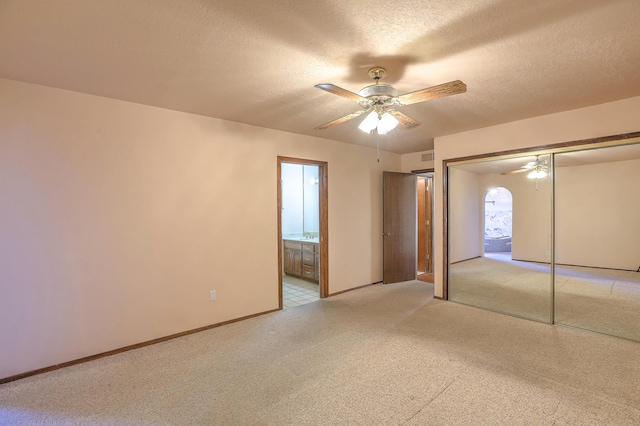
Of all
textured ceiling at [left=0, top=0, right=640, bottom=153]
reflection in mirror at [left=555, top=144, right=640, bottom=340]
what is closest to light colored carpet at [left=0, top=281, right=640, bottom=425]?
reflection in mirror at [left=555, top=144, right=640, bottom=340]

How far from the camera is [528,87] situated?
9.11ft

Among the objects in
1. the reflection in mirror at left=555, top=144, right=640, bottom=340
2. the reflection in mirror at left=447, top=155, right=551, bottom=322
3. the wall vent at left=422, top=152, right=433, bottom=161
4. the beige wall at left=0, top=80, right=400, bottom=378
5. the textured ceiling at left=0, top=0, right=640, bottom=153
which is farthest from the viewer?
the wall vent at left=422, top=152, right=433, bottom=161

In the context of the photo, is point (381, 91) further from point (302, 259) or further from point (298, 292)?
point (302, 259)

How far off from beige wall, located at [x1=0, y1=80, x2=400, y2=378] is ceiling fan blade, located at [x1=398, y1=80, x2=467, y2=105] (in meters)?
2.25

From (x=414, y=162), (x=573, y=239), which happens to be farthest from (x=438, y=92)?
(x=414, y=162)

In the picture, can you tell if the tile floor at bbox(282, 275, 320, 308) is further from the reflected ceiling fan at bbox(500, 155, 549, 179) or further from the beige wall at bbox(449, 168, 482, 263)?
the reflected ceiling fan at bbox(500, 155, 549, 179)

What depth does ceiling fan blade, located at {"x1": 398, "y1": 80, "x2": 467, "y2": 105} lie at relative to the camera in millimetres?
1967

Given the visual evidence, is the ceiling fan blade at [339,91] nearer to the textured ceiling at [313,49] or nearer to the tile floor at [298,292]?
the textured ceiling at [313,49]

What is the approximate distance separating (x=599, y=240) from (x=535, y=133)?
4.91 ft

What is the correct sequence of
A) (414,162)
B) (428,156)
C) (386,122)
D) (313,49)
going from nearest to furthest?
1. (313,49)
2. (386,122)
3. (428,156)
4. (414,162)

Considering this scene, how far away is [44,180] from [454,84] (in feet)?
11.0

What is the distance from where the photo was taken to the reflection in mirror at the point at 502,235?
3848mm

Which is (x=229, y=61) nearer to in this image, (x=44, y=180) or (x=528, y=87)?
(x=44, y=180)

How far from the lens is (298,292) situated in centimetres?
516
